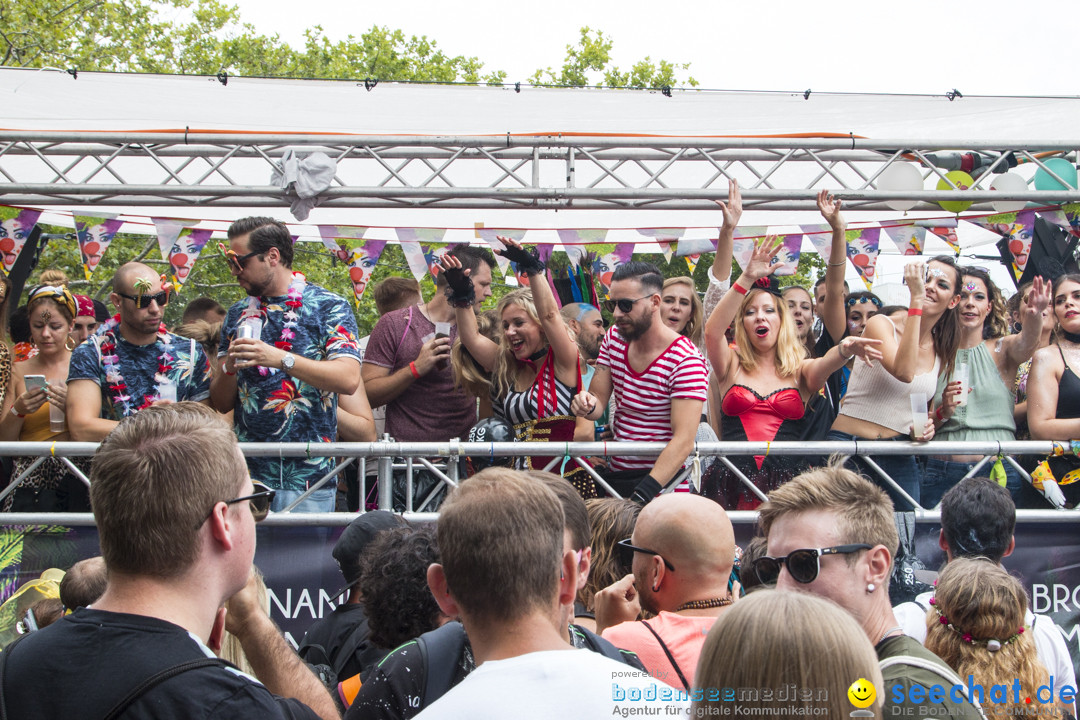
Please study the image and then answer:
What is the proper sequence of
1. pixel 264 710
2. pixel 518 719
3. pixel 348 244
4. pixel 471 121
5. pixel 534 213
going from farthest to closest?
pixel 348 244 < pixel 534 213 < pixel 471 121 < pixel 264 710 < pixel 518 719

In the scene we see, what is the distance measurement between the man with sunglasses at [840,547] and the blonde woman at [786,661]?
25.7 inches

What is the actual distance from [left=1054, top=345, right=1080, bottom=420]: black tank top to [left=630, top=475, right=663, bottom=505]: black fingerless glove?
8.29 ft

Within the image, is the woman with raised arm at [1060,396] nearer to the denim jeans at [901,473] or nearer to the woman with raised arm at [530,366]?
the denim jeans at [901,473]

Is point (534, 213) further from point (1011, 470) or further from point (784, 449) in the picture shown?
point (1011, 470)

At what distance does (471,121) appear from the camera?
668cm

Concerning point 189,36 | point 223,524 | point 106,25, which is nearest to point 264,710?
point 223,524

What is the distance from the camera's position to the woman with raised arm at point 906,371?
4906mm

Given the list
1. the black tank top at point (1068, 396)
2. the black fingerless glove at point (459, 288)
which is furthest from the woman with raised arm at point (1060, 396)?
the black fingerless glove at point (459, 288)

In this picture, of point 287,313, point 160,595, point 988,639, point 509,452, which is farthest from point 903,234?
point 160,595

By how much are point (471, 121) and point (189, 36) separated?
21.0 metres

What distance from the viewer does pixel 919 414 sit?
15.7 feet

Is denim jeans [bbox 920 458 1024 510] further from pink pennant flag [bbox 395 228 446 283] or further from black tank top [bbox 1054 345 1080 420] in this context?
pink pennant flag [bbox 395 228 446 283]

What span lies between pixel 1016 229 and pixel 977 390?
299 centimetres

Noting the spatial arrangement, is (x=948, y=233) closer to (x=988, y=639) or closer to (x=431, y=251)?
(x=431, y=251)
